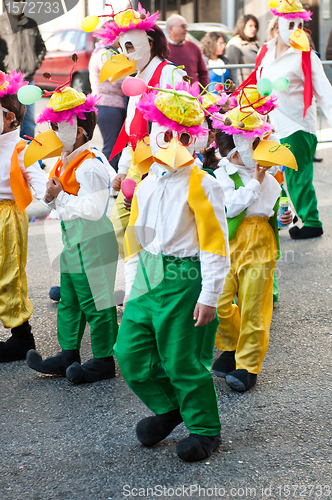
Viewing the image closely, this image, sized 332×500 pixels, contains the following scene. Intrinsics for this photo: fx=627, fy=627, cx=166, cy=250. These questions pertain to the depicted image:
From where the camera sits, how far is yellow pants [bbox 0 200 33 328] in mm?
3617

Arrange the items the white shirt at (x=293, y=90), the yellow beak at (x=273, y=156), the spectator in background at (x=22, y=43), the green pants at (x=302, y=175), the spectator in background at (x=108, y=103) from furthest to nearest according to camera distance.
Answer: the spectator in background at (x=22, y=43) < the spectator in background at (x=108, y=103) < the green pants at (x=302, y=175) < the white shirt at (x=293, y=90) < the yellow beak at (x=273, y=156)

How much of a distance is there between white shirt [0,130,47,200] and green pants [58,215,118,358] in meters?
0.30

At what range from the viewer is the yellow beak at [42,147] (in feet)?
10.7

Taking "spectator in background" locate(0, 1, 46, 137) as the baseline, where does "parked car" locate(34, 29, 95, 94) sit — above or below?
below

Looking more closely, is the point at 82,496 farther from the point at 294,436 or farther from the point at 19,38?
the point at 19,38

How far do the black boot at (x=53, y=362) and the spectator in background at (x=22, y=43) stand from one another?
478 cm

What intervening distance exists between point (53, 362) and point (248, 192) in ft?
4.50

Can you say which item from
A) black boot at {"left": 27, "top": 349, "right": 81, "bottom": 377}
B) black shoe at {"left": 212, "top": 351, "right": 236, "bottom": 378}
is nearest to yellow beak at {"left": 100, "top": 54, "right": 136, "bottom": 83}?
black boot at {"left": 27, "top": 349, "right": 81, "bottom": 377}

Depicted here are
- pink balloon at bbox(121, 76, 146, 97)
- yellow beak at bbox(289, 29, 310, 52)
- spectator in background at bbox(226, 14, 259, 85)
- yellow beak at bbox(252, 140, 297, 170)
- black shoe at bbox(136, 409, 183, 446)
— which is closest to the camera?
black shoe at bbox(136, 409, 183, 446)

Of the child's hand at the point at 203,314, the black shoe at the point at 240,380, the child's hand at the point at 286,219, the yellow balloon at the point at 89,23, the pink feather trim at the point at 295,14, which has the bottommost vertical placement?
the black shoe at the point at 240,380

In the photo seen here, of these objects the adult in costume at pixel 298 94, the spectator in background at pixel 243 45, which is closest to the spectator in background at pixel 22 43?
the adult in costume at pixel 298 94

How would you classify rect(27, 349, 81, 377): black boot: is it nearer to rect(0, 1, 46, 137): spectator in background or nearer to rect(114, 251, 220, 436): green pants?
rect(114, 251, 220, 436): green pants

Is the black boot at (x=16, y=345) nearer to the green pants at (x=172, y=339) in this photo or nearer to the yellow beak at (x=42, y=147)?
the yellow beak at (x=42, y=147)

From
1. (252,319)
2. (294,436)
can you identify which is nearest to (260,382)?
(252,319)
